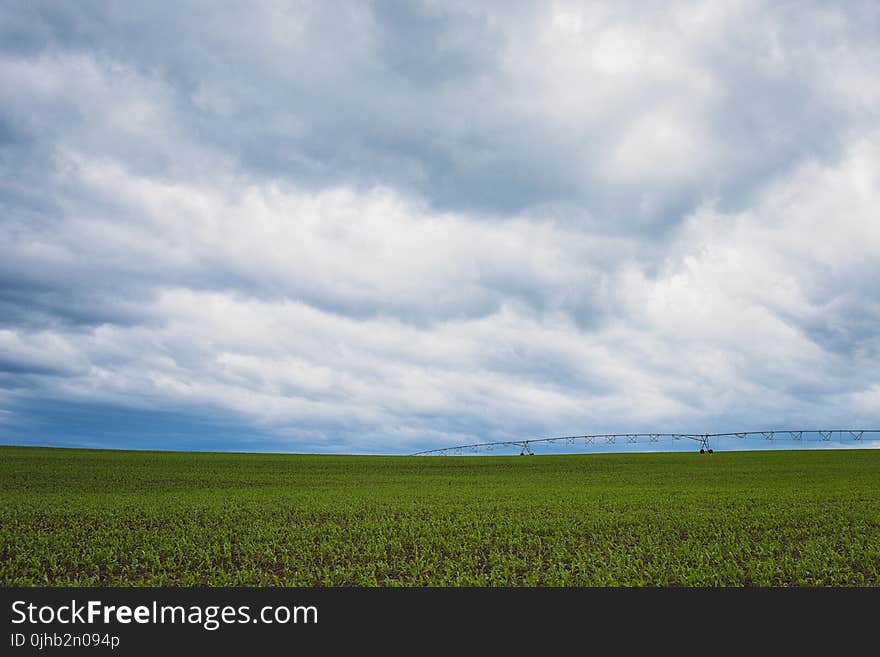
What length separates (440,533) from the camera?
19531 mm

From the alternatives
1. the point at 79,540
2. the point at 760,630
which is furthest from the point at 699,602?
the point at 79,540

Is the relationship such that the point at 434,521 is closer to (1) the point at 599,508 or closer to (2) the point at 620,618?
(1) the point at 599,508

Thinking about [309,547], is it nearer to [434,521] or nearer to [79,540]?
[434,521]

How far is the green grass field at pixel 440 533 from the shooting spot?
1452 centimetres

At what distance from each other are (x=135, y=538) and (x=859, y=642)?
19.5m

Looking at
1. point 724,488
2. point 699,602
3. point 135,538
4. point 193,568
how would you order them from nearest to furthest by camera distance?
1. point 699,602
2. point 193,568
3. point 135,538
4. point 724,488

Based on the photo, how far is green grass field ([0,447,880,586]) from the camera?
47.6ft

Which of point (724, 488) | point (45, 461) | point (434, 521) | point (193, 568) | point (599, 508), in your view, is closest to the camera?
point (193, 568)

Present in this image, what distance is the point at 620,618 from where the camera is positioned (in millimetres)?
11008

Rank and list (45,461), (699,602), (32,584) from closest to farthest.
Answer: (699,602) < (32,584) < (45,461)

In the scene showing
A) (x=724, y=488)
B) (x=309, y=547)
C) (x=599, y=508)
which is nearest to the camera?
(x=309, y=547)

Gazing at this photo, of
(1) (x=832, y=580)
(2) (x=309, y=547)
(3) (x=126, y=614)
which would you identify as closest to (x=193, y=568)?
(2) (x=309, y=547)

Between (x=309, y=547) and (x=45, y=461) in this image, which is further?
(x=45, y=461)

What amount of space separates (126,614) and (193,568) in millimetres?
4532
